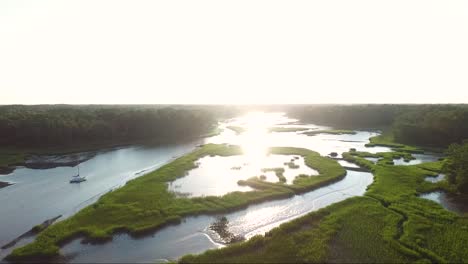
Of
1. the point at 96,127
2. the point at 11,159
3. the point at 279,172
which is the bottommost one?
the point at 11,159

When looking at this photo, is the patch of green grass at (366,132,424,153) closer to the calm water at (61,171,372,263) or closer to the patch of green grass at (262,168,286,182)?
the patch of green grass at (262,168,286,182)

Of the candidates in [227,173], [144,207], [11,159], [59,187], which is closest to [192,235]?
[144,207]

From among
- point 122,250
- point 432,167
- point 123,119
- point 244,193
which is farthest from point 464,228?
point 123,119

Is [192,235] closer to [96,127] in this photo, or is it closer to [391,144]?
[391,144]

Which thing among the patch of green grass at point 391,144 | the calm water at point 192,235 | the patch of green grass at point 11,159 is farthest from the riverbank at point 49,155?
the patch of green grass at point 391,144

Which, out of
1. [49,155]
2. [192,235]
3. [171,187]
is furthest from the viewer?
[49,155]

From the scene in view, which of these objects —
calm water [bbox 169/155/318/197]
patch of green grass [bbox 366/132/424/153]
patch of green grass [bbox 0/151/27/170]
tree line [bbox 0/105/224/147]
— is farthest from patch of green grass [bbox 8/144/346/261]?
tree line [bbox 0/105/224/147]

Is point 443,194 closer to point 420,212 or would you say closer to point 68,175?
point 420,212
